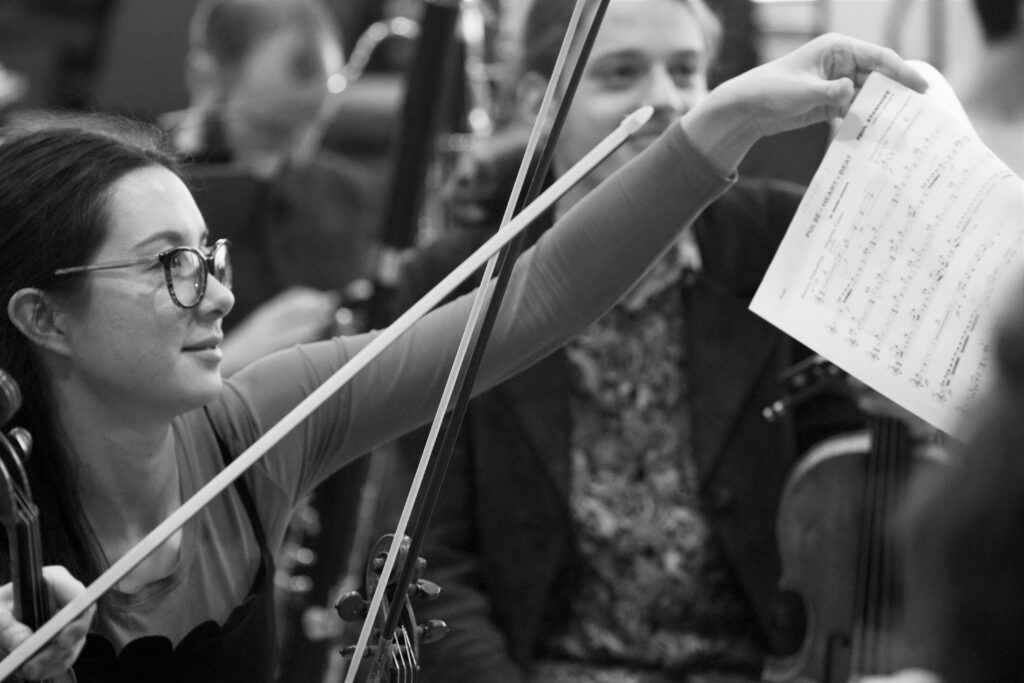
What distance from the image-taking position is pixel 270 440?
92 centimetres

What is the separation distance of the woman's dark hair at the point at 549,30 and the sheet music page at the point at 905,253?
51 centimetres

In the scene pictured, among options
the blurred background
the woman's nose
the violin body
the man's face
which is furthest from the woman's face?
the blurred background

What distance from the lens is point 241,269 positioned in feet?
7.95

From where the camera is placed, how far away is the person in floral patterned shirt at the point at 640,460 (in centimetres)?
143

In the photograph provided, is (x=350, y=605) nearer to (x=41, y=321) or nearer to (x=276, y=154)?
Answer: (x=41, y=321)

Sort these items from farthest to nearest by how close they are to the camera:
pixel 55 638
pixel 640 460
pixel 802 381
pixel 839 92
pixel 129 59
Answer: pixel 129 59 → pixel 640 460 → pixel 802 381 → pixel 839 92 → pixel 55 638

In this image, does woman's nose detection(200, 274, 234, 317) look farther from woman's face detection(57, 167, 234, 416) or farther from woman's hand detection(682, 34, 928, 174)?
woman's hand detection(682, 34, 928, 174)

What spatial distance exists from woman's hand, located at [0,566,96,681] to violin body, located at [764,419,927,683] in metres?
0.76

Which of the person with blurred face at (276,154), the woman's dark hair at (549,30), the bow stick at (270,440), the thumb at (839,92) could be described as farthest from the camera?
the person with blurred face at (276,154)

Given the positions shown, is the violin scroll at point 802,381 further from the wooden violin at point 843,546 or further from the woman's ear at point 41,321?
the woman's ear at point 41,321

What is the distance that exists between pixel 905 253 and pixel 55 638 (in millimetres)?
640

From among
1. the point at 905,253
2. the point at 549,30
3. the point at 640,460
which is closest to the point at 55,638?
the point at 905,253

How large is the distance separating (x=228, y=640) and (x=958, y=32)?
150 centimetres

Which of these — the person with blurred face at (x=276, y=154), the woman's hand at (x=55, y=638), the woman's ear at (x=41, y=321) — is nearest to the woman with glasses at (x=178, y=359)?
the woman's ear at (x=41, y=321)
